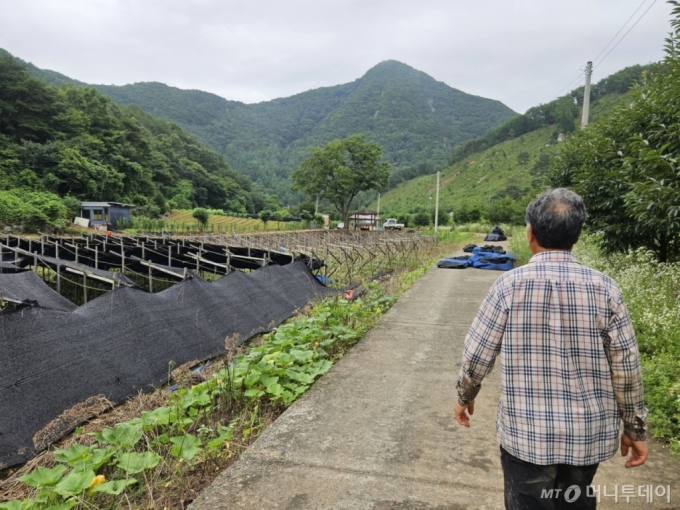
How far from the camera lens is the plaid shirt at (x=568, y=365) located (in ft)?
4.61

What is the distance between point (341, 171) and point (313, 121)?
80403 mm

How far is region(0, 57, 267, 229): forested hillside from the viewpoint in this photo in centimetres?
3052

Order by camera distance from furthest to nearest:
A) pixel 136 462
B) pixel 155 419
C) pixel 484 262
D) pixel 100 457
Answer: pixel 484 262
pixel 155 419
pixel 100 457
pixel 136 462

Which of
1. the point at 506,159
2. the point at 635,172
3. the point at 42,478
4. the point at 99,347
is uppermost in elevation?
the point at 506,159

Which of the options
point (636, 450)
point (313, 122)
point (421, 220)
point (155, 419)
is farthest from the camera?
point (313, 122)

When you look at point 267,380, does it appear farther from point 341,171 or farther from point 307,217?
point 307,217

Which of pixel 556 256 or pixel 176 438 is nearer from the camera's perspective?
pixel 556 256

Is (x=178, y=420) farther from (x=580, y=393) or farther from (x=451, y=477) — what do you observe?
(x=580, y=393)

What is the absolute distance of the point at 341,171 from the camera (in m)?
44.4

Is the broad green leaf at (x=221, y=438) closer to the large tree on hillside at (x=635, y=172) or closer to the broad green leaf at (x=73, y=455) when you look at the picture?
the broad green leaf at (x=73, y=455)

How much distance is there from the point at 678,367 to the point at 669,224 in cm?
224

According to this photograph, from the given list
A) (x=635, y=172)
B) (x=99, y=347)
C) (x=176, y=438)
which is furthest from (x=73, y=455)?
(x=635, y=172)

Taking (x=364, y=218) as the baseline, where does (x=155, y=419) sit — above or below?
below

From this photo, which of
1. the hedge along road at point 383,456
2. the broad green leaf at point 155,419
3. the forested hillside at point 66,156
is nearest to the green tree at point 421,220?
the forested hillside at point 66,156
